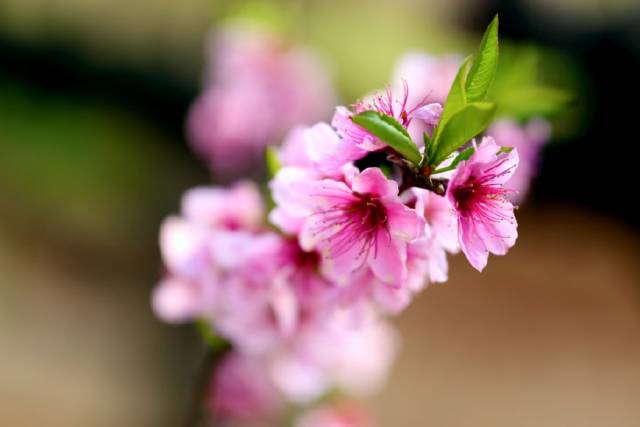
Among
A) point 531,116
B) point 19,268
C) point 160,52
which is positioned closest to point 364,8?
point 160,52

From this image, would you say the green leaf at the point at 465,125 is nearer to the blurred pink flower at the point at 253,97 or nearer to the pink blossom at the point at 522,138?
the pink blossom at the point at 522,138

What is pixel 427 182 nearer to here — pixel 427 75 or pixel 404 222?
pixel 404 222

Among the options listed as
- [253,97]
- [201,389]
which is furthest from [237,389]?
[253,97]

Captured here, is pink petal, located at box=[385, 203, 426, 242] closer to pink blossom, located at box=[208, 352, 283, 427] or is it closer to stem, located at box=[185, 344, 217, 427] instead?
stem, located at box=[185, 344, 217, 427]

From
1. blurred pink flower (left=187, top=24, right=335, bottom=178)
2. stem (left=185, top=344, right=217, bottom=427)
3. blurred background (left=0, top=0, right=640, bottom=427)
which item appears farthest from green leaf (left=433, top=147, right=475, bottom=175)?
blurred background (left=0, top=0, right=640, bottom=427)

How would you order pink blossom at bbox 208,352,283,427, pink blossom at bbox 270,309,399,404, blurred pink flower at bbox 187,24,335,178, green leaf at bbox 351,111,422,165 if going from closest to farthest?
green leaf at bbox 351,111,422,165, pink blossom at bbox 270,309,399,404, pink blossom at bbox 208,352,283,427, blurred pink flower at bbox 187,24,335,178
